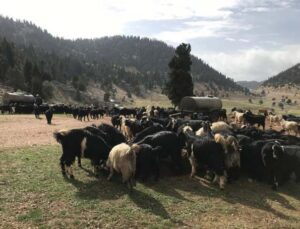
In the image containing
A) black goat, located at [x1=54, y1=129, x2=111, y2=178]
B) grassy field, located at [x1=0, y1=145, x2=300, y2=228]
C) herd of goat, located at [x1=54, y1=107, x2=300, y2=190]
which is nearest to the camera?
grassy field, located at [x1=0, y1=145, x2=300, y2=228]

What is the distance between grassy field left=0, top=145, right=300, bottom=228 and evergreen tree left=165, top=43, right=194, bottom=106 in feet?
137

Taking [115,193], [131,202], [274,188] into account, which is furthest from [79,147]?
[274,188]

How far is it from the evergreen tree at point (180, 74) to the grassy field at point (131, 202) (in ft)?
137

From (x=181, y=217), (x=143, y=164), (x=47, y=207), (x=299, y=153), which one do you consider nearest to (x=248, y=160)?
(x=299, y=153)

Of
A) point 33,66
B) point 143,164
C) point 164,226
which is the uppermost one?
point 33,66

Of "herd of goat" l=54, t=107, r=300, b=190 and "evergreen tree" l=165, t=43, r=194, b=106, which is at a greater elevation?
"evergreen tree" l=165, t=43, r=194, b=106

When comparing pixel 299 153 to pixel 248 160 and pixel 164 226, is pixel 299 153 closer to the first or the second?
pixel 248 160

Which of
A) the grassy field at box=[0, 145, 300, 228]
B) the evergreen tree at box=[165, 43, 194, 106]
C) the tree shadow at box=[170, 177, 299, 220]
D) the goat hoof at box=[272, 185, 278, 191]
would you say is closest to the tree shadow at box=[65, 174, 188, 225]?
the grassy field at box=[0, 145, 300, 228]

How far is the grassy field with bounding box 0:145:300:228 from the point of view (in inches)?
420

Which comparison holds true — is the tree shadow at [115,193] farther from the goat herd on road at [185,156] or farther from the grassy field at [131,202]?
the goat herd on road at [185,156]

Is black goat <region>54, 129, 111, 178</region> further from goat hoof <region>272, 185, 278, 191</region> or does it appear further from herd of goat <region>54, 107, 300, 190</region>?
goat hoof <region>272, 185, 278, 191</region>

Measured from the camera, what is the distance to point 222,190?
45.5 feet

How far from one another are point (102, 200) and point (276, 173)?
7.16 metres

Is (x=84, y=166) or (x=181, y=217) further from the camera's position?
(x=84, y=166)
